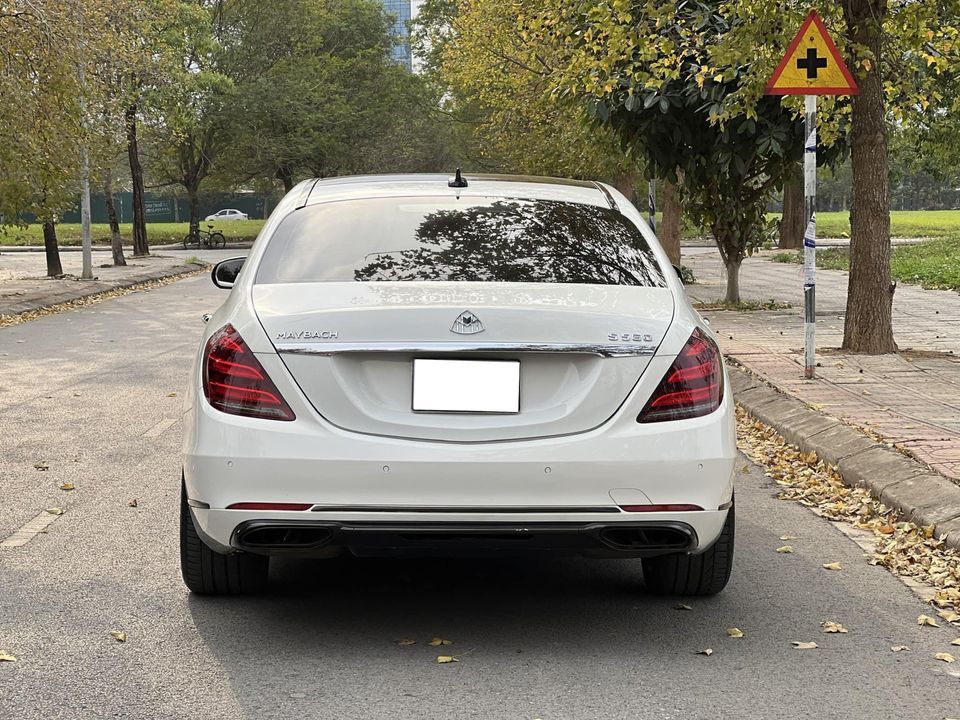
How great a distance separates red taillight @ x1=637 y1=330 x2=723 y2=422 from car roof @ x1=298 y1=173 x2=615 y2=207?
1165 millimetres

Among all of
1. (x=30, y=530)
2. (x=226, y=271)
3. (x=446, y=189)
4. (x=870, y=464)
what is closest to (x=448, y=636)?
(x=446, y=189)

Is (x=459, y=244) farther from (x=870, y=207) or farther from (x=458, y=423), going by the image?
(x=870, y=207)

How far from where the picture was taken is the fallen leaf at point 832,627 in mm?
5000

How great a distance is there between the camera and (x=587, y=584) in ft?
18.5

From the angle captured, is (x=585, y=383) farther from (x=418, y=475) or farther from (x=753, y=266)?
(x=753, y=266)

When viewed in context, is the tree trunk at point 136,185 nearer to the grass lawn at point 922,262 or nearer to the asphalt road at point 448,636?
the grass lawn at point 922,262

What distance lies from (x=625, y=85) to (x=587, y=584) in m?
12.4

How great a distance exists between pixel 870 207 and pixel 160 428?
20.9 feet

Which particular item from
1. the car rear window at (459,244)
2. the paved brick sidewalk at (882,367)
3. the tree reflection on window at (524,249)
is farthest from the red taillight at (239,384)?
the paved brick sidewalk at (882,367)

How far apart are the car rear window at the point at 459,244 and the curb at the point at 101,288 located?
52.6 ft

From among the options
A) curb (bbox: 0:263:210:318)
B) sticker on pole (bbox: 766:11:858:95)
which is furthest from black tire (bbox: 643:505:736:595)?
curb (bbox: 0:263:210:318)

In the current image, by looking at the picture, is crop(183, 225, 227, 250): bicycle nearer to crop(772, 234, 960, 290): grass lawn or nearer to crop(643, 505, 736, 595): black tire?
crop(772, 234, 960, 290): grass lawn

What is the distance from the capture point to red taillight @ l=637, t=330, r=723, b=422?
4.64 m

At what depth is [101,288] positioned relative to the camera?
27062mm
